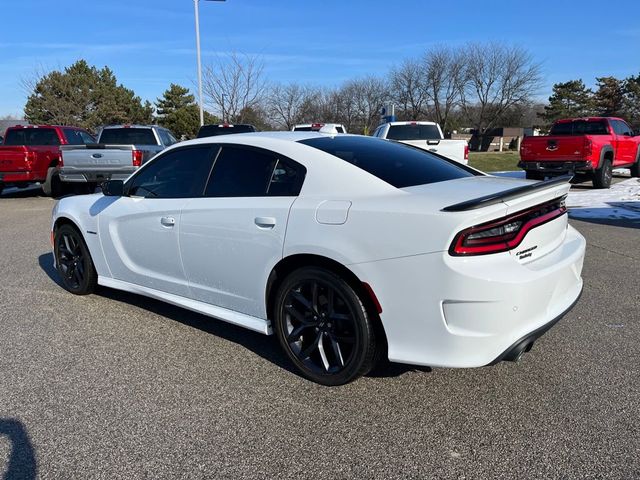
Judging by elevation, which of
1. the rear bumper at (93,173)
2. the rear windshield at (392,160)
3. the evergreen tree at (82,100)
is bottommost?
the rear bumper at (93,173)

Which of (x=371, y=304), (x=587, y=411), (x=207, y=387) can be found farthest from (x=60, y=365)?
(x=587, y=411)

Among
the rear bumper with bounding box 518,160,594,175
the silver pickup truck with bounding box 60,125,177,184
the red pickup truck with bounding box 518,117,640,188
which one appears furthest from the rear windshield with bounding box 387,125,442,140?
A: the silver pickup truck with bounding box 60,125,177,184

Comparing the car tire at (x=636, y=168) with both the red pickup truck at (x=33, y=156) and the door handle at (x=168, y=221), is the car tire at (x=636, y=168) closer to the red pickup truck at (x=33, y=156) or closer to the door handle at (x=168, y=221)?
the door handle at (x=168, y=221)

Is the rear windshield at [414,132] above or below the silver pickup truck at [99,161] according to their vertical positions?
above

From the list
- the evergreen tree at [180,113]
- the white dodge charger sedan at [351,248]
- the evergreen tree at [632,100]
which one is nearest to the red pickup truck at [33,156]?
the white dodge charger sedan at [351,248]

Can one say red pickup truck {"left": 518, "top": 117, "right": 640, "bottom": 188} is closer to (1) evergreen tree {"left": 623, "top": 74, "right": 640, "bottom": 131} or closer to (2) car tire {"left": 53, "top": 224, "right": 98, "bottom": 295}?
(2) car tire {"left": 53, "top": 224, "right": 98, "bottom": 295}

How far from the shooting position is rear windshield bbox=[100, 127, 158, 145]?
12953 millimetres

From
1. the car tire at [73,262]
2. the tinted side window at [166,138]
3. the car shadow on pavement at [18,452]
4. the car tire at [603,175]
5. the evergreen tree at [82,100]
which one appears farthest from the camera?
the evergreen tree at [82,100]

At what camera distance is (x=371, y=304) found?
2953mm

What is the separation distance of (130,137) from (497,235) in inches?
476

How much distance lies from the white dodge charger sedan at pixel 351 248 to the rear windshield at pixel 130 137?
918 cm

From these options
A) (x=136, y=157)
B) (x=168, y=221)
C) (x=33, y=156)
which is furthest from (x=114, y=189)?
(x=33, y=156)

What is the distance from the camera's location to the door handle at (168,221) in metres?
3.91

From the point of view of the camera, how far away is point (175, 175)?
13.6 feet
